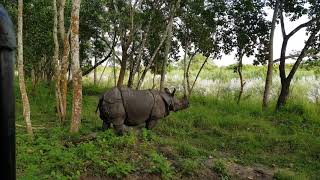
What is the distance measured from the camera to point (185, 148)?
10195 millimetres

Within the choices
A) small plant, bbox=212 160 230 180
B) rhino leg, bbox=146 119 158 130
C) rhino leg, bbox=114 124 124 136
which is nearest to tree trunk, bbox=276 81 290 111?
rhino leg, bbox=146 119 158 130

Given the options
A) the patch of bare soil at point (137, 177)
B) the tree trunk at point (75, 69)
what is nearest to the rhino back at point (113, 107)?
the tree trunk at point (75, 69)

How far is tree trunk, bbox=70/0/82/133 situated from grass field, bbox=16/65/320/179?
0.49m

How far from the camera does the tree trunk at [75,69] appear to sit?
974 centimetres

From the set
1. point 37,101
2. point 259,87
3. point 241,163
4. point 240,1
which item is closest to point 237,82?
point 259,87

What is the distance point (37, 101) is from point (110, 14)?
15.7ft

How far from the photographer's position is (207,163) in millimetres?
9594

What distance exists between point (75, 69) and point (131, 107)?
6.05ft

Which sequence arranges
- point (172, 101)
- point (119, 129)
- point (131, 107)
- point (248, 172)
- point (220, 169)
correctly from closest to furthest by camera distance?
point (220, 169), point (248, 172), point (119, 129), point (131, 107), point (172, 101)

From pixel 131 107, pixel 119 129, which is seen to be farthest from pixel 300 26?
pixel 119 129

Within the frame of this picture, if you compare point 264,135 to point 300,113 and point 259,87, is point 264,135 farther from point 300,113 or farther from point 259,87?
point 259,87

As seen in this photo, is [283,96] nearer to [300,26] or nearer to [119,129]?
[300,26]

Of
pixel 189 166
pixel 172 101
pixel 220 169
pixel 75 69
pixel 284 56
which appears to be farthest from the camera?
pixel 284 56

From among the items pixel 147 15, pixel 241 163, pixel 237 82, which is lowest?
pixel 241 163
